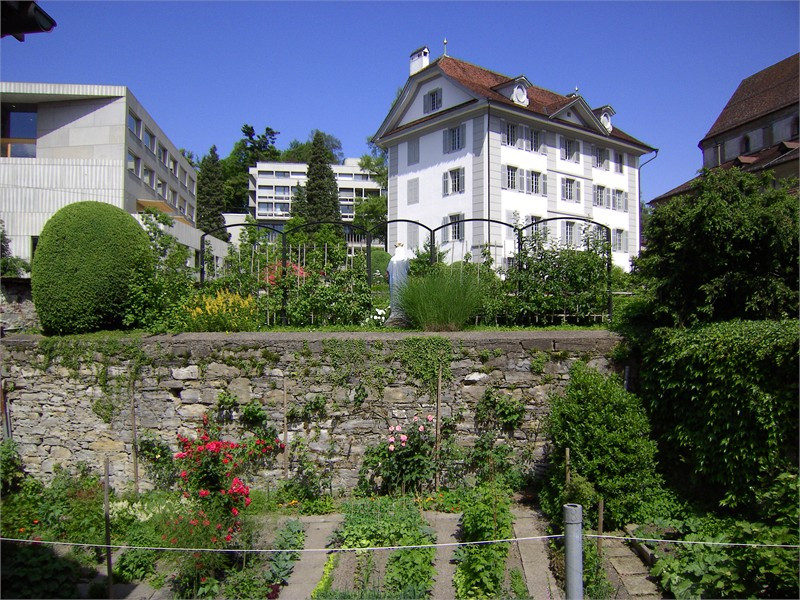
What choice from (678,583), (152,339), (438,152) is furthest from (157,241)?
(438,152)

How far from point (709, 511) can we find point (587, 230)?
484cm

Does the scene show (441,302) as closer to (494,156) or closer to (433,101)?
(494,156)

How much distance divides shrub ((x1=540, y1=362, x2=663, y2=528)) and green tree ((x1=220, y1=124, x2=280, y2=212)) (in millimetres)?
63207

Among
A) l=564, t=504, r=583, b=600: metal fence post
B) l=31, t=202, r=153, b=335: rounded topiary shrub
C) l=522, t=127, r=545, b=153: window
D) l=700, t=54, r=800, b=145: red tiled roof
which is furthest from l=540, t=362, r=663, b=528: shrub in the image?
l=700, t=54, r=800, b=145: red tiled roof

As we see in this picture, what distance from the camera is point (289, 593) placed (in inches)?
218

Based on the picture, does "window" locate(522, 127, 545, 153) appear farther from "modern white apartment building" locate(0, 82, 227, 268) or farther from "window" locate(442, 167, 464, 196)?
"modern white apartment building" locate(0, 82, 227, 268)

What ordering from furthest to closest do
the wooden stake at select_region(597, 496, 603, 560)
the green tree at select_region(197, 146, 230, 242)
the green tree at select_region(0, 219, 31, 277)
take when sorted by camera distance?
the green tree at select_region(197, 146, 230, 242)
the green tree at select_region(0, 219, 31, 277)
the wooden stake at select_region(597, 496, 603, 560)

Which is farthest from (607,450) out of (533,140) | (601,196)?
(601,196)

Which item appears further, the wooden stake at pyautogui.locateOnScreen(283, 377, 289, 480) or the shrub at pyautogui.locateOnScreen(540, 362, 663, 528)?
the wooden stake at pyautogui.locateOnScreen(283, 377, 289, 480)

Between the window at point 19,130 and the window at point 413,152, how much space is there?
63.5ft

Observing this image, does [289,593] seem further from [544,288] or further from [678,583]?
[544,288]

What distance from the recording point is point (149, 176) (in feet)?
115

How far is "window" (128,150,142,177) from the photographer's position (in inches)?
1198

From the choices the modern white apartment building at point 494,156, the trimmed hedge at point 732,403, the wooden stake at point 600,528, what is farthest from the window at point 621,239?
the wooden stake at point 600,528
